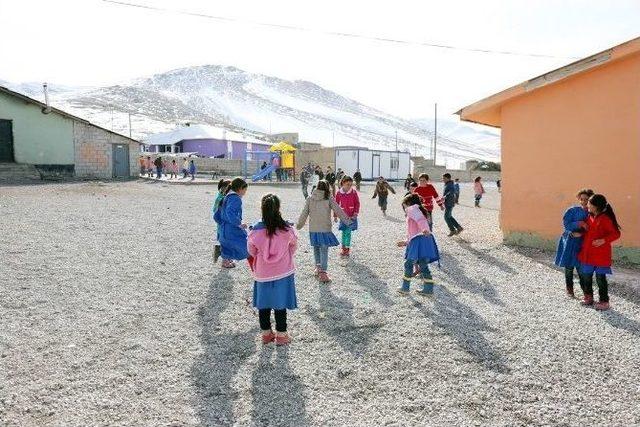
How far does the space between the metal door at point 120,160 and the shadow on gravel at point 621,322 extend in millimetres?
29653

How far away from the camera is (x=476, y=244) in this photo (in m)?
11.4

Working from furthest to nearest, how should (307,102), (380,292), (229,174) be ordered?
(307,102)
(229,174)
(380,292)

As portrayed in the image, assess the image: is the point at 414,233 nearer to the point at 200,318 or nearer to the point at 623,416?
the point at 200,318

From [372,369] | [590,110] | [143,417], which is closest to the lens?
[143,417]

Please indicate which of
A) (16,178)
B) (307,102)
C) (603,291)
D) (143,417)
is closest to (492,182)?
(16,178)

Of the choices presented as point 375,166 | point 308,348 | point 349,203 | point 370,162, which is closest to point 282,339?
point 308,348

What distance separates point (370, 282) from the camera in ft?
25.5

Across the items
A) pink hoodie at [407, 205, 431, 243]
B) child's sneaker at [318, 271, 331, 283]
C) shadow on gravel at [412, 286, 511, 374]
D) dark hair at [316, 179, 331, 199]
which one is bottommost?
shadow on gravel at [412, 286, 511, 374]

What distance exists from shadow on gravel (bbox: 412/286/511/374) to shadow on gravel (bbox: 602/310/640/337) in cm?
152

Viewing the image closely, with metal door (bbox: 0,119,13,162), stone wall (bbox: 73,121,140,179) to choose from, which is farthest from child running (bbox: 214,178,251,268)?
stone wall (bbox: 73,121,140,179)

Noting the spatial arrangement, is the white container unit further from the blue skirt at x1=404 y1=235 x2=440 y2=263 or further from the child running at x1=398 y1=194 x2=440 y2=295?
the blue skirt at x1=404 y1=235 x2=440 y2=263

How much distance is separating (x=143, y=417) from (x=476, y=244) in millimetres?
9202

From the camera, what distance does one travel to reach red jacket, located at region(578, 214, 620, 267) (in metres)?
6.25

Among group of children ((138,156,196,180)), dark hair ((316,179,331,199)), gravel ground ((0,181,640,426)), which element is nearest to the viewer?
gravel ground ((0,181,640,426))
